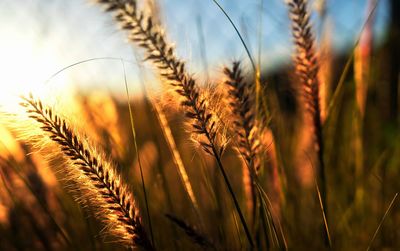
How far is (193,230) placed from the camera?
3.45ft

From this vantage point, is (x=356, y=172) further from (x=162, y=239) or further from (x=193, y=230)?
(x=193, y=230)

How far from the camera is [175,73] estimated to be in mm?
1063

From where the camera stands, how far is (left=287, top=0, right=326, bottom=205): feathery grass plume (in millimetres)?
1325

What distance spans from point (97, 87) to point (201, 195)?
102 centimetres

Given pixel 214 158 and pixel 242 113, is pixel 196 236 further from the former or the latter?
pixel 214 158

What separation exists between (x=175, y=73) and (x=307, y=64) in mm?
561

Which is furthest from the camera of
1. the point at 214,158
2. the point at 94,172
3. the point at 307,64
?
the point at 214,158

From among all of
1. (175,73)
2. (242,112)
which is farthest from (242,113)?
(175,73)

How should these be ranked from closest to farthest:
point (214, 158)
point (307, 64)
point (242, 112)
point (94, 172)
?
point (94, 172) → point (242, 112) → point (307, 64) → point (214, 158)

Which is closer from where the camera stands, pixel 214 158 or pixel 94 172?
pixel 94 172

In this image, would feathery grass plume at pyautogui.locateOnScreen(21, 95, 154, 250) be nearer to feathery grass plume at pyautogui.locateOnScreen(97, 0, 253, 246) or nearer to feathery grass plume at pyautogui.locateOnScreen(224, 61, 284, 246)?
feathery grass plume at pyautogui.locateOnScreen(97, 0, 253, 246)

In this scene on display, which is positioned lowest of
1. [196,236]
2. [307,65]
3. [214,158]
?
[196,236]

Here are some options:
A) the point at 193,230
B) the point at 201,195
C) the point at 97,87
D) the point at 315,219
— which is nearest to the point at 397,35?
the point at 315,219

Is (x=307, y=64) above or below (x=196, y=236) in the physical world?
above
